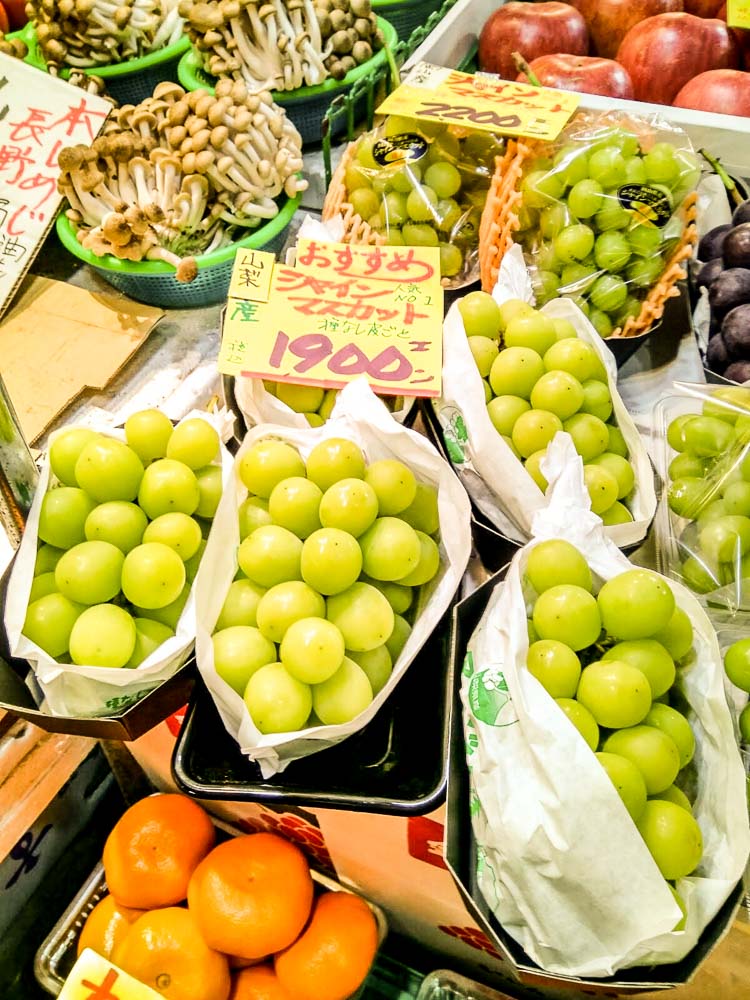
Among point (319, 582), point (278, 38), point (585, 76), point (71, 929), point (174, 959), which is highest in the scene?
point (278, 38)

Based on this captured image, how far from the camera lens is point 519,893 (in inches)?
26.0

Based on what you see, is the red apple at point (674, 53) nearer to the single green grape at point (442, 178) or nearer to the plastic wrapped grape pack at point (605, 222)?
the plastic wrapped grape pack at point (605, 222)

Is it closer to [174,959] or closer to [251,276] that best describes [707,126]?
[251,276]

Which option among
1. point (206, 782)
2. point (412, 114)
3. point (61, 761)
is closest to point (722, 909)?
point (206, 782)

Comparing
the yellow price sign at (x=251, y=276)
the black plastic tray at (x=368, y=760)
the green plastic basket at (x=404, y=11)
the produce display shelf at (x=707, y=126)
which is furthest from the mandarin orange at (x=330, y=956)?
the green plastic basket at (x=404, y=11)

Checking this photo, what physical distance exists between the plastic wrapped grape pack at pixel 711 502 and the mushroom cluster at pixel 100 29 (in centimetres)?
152

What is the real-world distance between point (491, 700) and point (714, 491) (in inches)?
18.6

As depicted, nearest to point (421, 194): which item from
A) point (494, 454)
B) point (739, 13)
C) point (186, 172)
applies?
point (186, 172)

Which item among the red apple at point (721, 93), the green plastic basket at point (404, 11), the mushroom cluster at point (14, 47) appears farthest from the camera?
the green plastic basket at point (404, 11)

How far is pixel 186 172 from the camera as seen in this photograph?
1374 mm

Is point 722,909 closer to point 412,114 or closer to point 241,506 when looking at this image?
point 241,506

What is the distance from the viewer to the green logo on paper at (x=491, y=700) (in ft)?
2.26

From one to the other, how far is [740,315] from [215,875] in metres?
1.13

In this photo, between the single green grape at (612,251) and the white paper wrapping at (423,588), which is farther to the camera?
the single green grape at (612,251)
